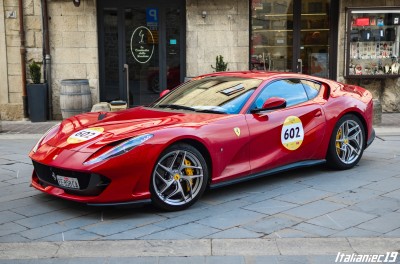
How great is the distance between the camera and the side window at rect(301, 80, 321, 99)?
6.53 m

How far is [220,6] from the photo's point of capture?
12.5m

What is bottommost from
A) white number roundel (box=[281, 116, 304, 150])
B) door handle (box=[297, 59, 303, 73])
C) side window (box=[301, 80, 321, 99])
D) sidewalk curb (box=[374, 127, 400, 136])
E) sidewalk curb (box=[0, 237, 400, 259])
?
sidewalk curb (box=[0, 237, 400, 259])

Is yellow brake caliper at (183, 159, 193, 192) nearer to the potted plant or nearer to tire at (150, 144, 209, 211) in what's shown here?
tire at (150, 144, 209, 211)

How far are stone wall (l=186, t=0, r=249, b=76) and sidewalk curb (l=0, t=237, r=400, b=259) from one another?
8685mm

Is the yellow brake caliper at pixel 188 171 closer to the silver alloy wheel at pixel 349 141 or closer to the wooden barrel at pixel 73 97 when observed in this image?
the silver alloy wheel at pixel 349 141

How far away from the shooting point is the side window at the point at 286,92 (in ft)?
19.8

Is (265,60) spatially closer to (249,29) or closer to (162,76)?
(249,29)

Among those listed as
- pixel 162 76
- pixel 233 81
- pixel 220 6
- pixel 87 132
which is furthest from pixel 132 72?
pixel 87 132

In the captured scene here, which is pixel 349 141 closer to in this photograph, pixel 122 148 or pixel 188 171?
pixel 188 171

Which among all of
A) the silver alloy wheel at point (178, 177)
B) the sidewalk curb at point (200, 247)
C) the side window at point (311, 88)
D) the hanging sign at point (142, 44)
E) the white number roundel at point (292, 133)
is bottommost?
the sidewalk curb at point (200, 247)

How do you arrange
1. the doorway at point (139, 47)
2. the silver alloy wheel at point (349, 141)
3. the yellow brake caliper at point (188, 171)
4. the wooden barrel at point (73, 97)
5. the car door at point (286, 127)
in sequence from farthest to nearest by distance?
1. the doorway at point (139, 47)
2. the wooden barrel at point (73, 97)
3. the silver alloy wheel at point (349, 141)
4. the car door at point (286, 127)
5. the yellow brake caliper at point (188, 171)

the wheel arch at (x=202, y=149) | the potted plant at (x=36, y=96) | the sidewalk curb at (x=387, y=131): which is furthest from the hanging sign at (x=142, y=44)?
the wheel arch at (x=202, y=149)

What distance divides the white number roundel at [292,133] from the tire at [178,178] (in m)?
1.17

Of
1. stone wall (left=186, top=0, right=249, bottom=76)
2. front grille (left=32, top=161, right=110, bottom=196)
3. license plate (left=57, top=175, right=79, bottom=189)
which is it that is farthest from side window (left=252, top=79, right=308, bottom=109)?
stone wall (left=186, top=0, right=249, bottom=76)
